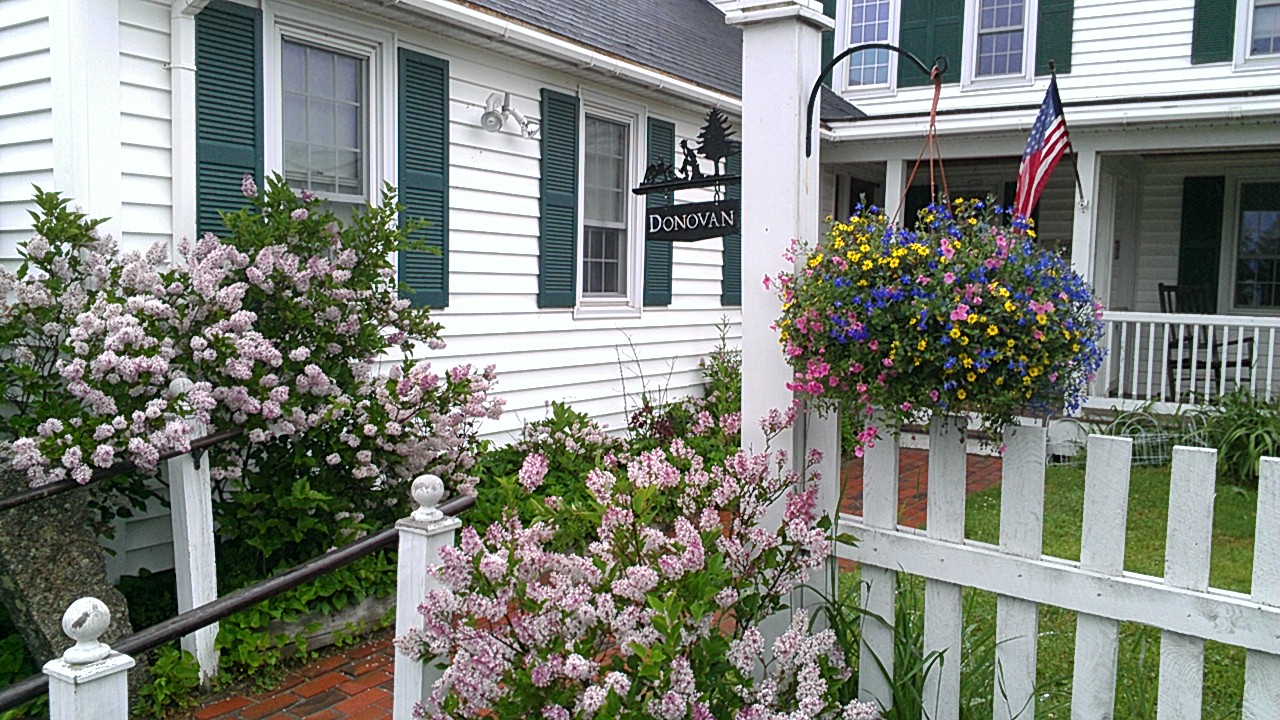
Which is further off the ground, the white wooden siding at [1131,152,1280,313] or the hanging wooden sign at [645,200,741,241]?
the white wooden siding at [1131,152,1280,313]

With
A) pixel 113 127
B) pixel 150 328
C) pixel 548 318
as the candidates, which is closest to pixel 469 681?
pixel 150 328

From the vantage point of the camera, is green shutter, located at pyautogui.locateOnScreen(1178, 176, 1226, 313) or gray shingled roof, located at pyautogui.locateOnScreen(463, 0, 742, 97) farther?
green shutter, located at pyautogui.locateOnScreen(1178, 176, 1226, 313)

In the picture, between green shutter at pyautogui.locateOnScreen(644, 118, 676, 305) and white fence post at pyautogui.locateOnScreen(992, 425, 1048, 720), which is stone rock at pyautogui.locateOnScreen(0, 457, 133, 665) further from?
green shutter at pyautogui.locateOnScreen(644, 118, 676, 305)

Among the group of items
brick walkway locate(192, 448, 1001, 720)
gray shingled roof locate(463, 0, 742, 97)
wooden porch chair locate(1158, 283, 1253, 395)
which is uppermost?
gray shingled roof locate(463, 0, 742, 97)

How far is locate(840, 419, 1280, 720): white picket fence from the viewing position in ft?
6.82

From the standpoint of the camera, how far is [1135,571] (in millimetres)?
4676

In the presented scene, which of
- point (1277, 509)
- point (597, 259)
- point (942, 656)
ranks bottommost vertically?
point (942, 656)

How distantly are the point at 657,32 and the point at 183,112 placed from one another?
19.1 feet

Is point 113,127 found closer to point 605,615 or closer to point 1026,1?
point 605,615

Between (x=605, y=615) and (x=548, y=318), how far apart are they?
512 cm

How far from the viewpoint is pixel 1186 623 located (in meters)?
2.13

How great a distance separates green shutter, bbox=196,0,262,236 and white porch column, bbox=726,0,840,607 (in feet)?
9.91

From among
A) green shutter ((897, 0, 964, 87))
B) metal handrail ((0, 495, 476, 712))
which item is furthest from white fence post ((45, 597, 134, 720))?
green shutter ((897, 0, 964, 87))

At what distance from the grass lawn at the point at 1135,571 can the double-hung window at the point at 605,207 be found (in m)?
3.38
